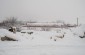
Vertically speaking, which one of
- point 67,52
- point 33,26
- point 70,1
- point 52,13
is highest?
point 70,1

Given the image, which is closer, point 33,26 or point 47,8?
point 47,8

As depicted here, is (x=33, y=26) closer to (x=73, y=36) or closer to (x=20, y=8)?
(x=20, y=8)

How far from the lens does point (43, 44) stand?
4.14 meters

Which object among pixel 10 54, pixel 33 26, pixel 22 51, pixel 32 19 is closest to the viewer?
pixel 10 54

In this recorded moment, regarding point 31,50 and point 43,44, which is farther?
point 43,44

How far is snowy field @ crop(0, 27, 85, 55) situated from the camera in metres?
3.47

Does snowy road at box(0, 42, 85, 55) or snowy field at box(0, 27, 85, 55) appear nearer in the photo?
snowy road at box(0, 42, 85, 55)

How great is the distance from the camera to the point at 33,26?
4766mm

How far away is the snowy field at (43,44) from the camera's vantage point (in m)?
3.47

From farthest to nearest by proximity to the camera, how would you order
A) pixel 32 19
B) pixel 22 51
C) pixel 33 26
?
pixel 33 26 → pixel 32 19 → pixel 22 51

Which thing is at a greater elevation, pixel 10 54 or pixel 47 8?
pixel 47 8

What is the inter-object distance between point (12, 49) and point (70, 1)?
229 cm

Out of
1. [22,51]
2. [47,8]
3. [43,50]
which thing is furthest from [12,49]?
[47,8]

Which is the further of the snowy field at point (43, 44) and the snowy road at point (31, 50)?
the snowy field at point (43, 44)
